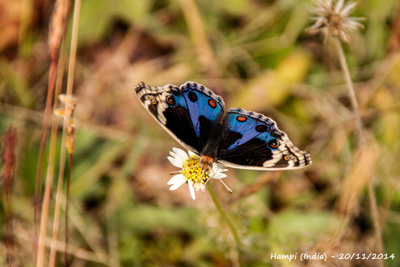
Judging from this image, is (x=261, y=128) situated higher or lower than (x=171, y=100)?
lower

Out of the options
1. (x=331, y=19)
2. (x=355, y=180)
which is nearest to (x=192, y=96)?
(x=331, y=19)

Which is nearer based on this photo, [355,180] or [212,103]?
[212,103]

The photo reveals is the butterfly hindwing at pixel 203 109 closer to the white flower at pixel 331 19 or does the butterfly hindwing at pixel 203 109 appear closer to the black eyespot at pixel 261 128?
the black eyespot at pixel 261 128

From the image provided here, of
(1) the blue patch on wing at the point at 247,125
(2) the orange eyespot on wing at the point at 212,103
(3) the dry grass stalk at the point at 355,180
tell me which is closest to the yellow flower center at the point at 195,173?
(1) the blue patch on wing at the point at 247,125

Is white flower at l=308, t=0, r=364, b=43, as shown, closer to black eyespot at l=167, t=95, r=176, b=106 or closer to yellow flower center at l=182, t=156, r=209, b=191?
black eyespot at l=167, t=95, r=176, b=106

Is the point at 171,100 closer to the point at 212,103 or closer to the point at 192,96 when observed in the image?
the point at 192,96
